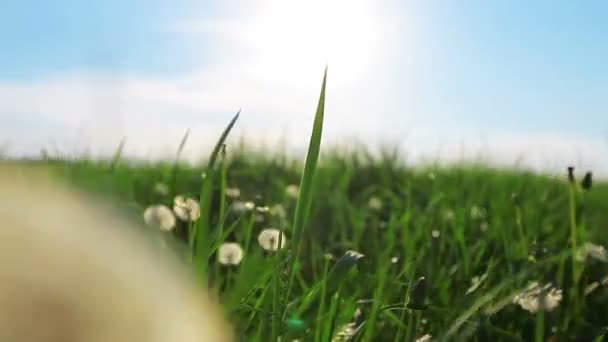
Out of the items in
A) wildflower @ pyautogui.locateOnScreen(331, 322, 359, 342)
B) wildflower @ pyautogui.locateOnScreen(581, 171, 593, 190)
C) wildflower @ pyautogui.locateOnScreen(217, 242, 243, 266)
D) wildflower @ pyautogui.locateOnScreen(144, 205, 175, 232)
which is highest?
wildflower @ pyautogui.locateOnScreen(581, 171, 593, 190)

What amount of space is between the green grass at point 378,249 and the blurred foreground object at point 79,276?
13 cm

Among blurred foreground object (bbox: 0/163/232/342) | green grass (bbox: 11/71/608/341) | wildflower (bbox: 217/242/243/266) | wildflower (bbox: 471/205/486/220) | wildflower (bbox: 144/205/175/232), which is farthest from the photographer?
wildflower (bbox: 471/205/486/220)

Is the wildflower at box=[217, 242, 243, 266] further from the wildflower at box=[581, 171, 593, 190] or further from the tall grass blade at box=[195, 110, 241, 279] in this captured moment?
the wildflower at box=[581, 171, 593, 190]

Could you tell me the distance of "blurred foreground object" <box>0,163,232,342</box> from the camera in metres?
0.97

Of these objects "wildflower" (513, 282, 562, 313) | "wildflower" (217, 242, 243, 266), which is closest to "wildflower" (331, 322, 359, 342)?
"wildflower" (513, 282, 562, 313)

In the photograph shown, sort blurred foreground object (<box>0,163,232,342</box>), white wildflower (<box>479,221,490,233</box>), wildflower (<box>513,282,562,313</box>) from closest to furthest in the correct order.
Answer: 1. blurred foreground object (<box>0,163,232,342</box>)
2. wildflower (<box>513,282,562,313</box>)
3. white wildflower (<box>479,221,490,233</box>)

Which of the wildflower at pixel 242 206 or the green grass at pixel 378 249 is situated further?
the wildflower at pixel 242 206

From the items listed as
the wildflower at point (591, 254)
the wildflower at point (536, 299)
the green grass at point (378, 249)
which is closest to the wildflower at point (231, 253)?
the green grass at point (378, 249)

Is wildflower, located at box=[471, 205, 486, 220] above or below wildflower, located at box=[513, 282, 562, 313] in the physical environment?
below

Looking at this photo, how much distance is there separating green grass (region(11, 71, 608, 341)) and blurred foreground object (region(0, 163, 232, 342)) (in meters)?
0.13

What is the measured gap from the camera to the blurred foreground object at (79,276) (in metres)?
0.97

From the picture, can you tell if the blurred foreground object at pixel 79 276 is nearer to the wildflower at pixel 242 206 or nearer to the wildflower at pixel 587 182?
the wildflower at pixel 242 206

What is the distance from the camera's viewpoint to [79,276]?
1017 millimetres

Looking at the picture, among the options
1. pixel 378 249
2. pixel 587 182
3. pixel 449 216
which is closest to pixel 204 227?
pixel 587 182
